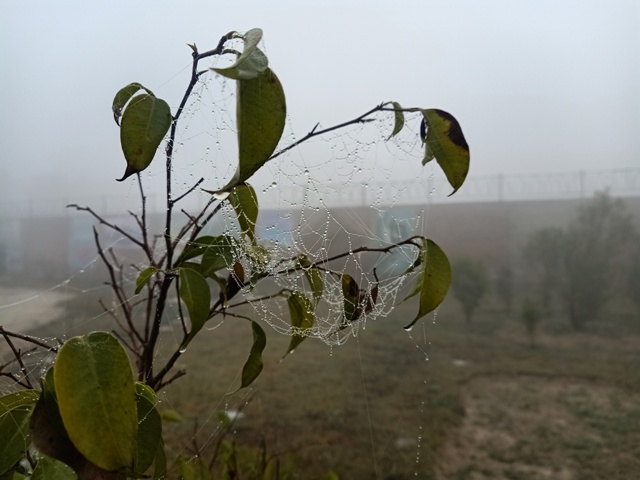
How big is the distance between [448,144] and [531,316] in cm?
103

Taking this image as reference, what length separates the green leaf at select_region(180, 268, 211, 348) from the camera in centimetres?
24

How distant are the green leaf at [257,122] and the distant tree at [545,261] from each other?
3.58 ft

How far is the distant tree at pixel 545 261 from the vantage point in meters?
1.12

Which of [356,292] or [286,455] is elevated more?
[356,292]

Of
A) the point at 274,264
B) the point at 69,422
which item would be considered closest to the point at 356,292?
the point at 274,264

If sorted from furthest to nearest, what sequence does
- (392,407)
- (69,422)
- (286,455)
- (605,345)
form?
(605,345)
(392,407)
(286,455)
(69,422)

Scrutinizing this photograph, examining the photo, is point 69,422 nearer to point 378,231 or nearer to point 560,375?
point 378,231

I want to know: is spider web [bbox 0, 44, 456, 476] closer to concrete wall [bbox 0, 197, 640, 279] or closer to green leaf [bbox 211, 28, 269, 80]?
concrete wall [bbox 0, 197, 640, 279]

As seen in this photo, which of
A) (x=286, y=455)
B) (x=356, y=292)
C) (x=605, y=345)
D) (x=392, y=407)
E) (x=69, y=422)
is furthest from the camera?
(x=605, y=345)

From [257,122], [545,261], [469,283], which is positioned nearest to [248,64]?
[257,122]

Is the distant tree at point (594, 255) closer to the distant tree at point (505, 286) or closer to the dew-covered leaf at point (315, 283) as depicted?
the distant tree at point (505, 286)

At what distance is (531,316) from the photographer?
113cm

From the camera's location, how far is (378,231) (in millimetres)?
846

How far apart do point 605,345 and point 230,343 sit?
0.85 metres
